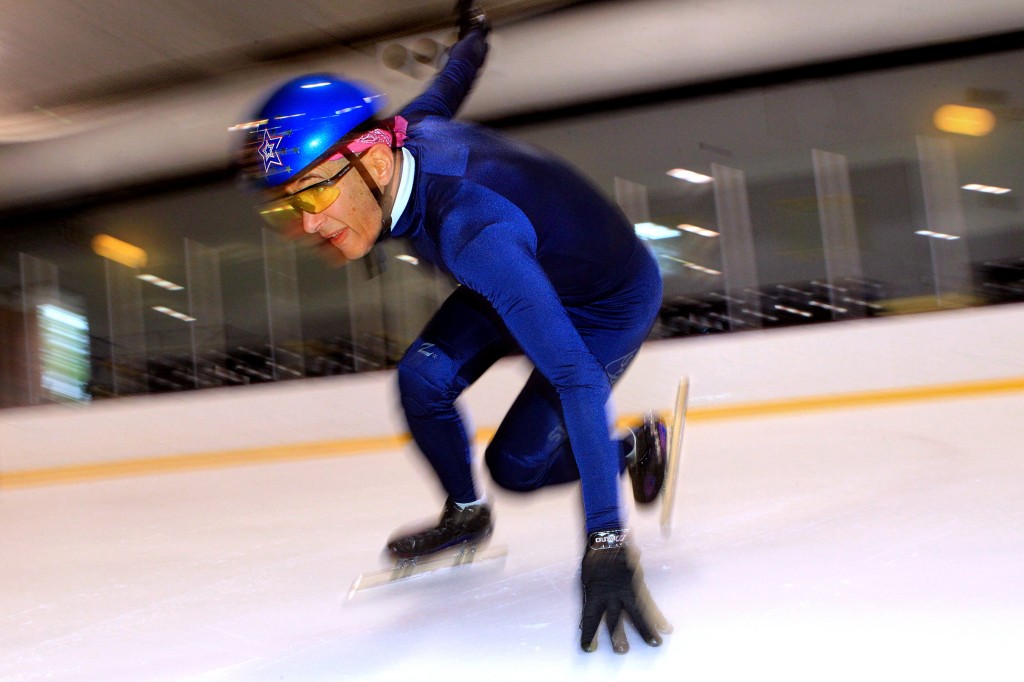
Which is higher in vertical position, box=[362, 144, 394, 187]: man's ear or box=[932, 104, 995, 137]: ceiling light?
box=[932, 104, 995, 137]: ceiling light

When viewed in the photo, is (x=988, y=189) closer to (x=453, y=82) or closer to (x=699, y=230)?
(x=699, y=230)

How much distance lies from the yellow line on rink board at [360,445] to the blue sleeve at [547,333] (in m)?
2.66

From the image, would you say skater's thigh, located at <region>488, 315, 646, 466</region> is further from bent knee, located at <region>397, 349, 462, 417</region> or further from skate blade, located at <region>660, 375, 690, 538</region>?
skate blade, located at <region>660, 375, 690, 538</region>

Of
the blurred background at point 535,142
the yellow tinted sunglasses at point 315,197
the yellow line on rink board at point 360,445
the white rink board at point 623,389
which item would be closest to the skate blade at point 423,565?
the yellow tinted sunglasses at point 315,197

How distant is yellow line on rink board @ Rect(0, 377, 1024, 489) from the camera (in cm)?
414

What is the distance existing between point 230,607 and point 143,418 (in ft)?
12.3

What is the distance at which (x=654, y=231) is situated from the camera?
593cm

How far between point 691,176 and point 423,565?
4552 millimetres

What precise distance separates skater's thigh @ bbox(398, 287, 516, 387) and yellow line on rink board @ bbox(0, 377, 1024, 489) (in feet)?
7.01

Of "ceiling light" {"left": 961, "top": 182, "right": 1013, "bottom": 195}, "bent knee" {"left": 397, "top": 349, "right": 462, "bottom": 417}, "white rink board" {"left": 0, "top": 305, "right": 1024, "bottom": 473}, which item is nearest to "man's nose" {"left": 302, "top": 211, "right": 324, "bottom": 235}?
"bent knee" {"left": 397, "top": 349, "right": 462, "bottom": 417}

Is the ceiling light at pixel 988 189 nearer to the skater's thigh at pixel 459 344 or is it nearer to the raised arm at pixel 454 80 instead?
the raised arm at pixel 454 80

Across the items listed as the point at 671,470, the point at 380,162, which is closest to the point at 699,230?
the point at 671,470

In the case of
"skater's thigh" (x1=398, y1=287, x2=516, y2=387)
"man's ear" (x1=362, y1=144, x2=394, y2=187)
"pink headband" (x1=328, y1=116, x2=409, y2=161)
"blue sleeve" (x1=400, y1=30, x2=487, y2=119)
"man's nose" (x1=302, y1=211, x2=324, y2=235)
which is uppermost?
"blue sleeve" (x1=400, y1=30, x2=487, y2=119)

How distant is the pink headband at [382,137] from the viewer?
1.41 m
